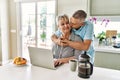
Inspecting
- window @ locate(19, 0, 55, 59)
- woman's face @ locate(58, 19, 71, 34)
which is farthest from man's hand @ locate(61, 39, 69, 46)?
window @ locate(19, 0, 55, 59)

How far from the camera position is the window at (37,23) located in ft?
14.6

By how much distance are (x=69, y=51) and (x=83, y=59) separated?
0.49 m

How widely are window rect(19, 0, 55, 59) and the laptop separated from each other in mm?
2589

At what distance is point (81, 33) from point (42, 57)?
609 mm

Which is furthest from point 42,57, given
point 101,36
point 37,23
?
point 37,23

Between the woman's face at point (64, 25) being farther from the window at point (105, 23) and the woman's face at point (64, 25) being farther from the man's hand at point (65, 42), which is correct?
the window at point (105, 23)

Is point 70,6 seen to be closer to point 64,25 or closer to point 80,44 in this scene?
point 64,25

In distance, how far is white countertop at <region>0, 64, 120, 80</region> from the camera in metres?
1.42

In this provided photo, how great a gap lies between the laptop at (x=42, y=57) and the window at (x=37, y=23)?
2.59 meters

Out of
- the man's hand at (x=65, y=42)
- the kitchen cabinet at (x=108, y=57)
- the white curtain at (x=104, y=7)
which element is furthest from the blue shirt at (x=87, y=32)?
the white curtain at (x=104, y=7)

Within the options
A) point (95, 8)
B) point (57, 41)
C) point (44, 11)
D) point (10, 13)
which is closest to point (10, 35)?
point (10, 13)

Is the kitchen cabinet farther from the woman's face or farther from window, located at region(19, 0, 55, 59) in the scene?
window, located at region(19, 0, 55, 59)

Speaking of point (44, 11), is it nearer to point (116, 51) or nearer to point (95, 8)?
point (95, 8)

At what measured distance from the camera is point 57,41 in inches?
77.1
